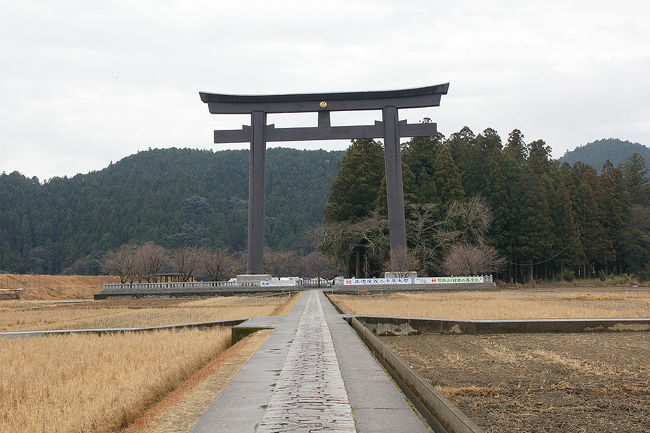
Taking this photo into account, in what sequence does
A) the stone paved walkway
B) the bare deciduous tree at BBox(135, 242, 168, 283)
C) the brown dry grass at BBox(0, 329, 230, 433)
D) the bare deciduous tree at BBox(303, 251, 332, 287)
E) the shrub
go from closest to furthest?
the stone paved walkway → the brown dry grass at BBox(0, 329, 230, 433) → the shrub → the bare deciduous tree at BBox(135, 242, 168, 283) → the bare deciduous tree at BBox(303, 251, 332, 287)

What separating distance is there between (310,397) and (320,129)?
39.8m

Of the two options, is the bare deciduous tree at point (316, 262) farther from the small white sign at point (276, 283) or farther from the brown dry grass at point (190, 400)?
the brown dry grass at point (190, 400)

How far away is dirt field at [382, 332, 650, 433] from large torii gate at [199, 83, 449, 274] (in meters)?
32.4

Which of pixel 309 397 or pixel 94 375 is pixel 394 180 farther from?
pixel 309 397

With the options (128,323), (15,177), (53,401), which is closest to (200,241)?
(15,177)

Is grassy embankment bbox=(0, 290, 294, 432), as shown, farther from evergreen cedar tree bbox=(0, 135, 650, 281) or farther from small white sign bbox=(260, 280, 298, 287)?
evergreen cedar tree bbox=(0, 135, 650, 281)

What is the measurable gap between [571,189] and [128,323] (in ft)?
197

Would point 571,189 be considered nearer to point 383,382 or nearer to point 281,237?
point 383,382

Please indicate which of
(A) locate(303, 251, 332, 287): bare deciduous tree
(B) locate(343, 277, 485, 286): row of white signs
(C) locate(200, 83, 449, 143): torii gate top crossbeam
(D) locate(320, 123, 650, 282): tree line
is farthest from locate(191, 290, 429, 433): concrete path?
(A) locate(303, 251, 332, 287): bare deciduous tree

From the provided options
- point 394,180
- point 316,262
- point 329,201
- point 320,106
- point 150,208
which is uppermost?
point 150,208

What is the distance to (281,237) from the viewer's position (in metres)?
131

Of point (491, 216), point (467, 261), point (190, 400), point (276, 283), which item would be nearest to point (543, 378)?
point (190, 400)

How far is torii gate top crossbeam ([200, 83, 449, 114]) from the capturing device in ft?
147

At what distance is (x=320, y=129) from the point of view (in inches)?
1778
